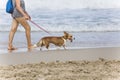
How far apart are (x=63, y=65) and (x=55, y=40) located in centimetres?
64

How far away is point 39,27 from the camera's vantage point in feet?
21.0

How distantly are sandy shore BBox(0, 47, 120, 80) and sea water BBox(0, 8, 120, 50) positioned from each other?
12 cm

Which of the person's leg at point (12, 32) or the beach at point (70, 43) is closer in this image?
the beach at point (70, 43)

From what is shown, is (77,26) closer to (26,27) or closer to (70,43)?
(70,43)

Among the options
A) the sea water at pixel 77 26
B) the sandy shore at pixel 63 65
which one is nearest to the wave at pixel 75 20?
the sea water at pixel 77 26

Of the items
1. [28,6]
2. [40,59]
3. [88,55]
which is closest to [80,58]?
[88,55]

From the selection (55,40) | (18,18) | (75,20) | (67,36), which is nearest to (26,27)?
(18,18)

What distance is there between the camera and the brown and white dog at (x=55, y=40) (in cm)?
643

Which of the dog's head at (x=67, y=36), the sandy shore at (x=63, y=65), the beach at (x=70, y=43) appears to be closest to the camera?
the sandy shore at (x=63, y=65)

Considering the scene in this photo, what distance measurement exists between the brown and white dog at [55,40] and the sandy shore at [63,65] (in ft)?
0.34

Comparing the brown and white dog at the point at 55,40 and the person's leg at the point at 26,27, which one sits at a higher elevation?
the person's leg at the point at 26,27

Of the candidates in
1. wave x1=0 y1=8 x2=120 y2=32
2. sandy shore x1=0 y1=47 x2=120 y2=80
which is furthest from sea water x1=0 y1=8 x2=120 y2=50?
sandy shore x1=0 y1=47 x2=120 y2=80

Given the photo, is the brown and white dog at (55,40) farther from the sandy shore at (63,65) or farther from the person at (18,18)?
the person at (18,18)

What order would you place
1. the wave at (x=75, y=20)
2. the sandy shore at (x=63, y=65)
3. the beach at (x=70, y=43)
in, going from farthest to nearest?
1. the wave at (x=75, y=20)
2. the beach at (x=70, y=43)
3. the sandy shore at (x=63, y=65)
